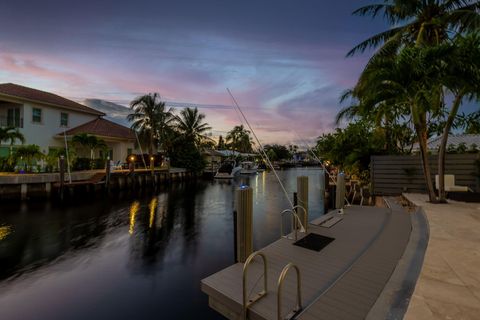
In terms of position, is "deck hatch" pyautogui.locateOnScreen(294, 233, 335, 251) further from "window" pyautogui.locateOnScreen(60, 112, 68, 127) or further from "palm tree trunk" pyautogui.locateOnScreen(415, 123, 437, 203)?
"window" pyautogui.locateOnScreen(60, 112, 68, 127)

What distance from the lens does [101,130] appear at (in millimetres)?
23219

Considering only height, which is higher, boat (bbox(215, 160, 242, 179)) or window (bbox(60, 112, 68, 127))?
window (bbox(60, 112, 68, 127))

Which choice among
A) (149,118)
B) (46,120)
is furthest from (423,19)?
(46,120)

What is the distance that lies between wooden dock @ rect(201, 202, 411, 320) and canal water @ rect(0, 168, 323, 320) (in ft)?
6.34

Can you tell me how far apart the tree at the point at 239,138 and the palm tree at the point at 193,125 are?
24169 millimetres

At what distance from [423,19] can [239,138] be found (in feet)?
162

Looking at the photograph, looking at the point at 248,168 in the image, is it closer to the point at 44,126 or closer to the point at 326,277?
the point at 44,126

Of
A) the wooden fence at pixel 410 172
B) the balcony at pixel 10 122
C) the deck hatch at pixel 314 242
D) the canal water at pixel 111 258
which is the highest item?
the balcony at pixel 10 122

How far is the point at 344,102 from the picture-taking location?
16625mm

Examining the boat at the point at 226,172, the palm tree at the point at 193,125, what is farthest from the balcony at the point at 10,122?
the boat at the point at 226,172

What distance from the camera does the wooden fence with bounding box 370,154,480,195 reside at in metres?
10.2

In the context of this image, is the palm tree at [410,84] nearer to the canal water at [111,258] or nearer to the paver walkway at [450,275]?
the paver walkway at [450,275]

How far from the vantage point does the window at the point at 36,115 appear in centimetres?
1948

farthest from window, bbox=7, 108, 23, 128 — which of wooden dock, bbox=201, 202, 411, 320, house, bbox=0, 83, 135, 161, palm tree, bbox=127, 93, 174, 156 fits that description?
wooden dock, bbox=201, 202, 411, 320
